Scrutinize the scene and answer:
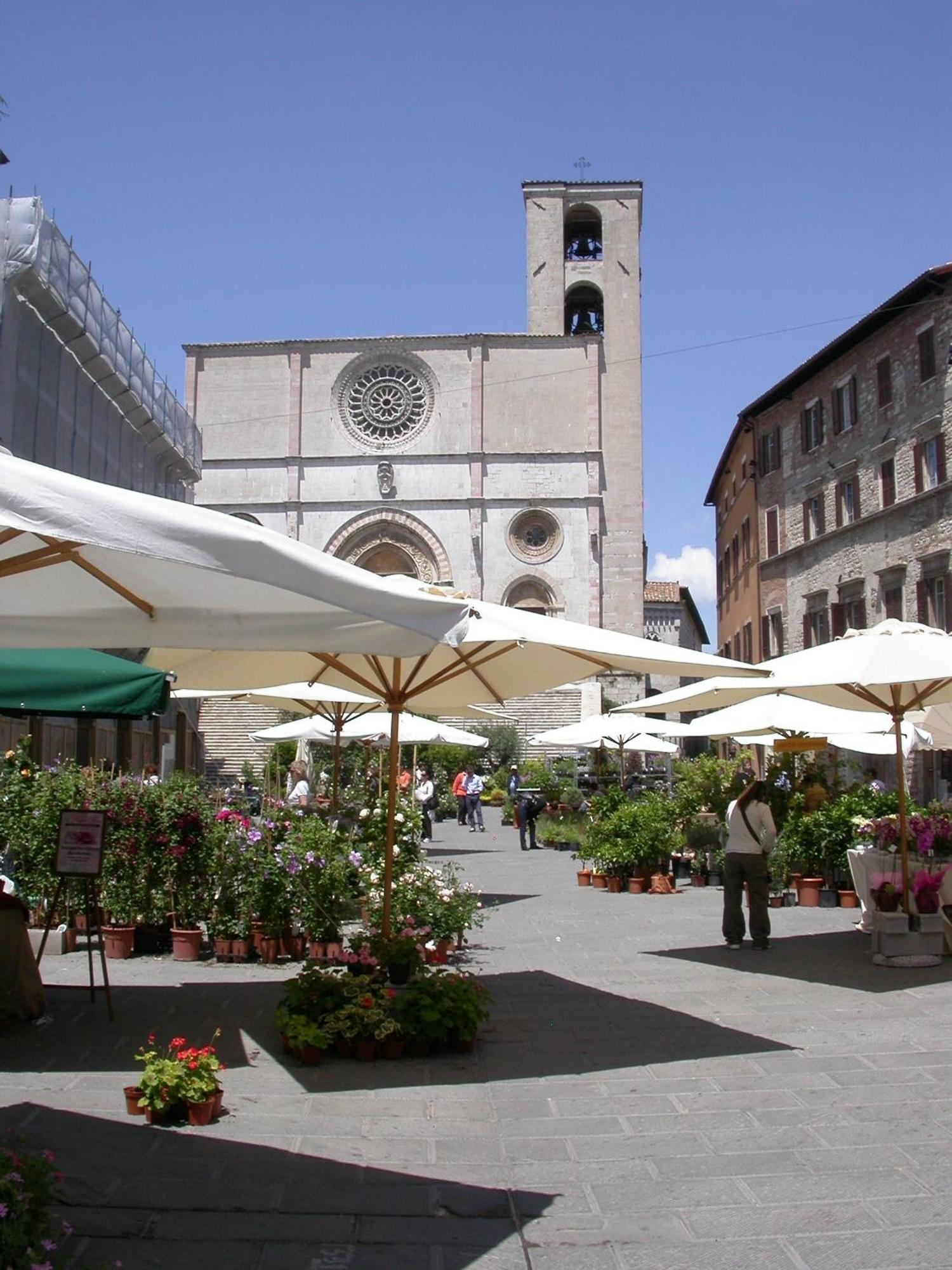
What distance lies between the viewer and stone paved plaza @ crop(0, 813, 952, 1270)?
361 cm

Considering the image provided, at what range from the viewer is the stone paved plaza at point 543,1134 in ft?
11.8

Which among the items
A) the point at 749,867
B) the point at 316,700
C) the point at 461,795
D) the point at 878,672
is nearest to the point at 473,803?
the point at 461,795

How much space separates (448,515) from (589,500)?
18.6ft

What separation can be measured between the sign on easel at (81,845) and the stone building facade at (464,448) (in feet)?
138

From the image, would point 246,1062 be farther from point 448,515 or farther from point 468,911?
point 448,515

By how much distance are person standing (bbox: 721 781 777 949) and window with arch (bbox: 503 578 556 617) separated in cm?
3977

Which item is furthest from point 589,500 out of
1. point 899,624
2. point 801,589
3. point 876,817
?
point 899,624

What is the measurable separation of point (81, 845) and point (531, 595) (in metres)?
43.2

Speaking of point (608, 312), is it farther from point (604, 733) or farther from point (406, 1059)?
point (406, 1059)

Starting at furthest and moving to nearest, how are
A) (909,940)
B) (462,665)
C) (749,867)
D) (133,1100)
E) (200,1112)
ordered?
1. (749,867)
2. (909,940)
3. (462,665)
4. (133,1100)
5. (200,1112)

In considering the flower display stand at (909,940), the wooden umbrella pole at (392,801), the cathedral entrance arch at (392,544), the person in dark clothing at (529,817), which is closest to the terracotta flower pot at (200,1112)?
the wooden umbrella pole at (392,801)

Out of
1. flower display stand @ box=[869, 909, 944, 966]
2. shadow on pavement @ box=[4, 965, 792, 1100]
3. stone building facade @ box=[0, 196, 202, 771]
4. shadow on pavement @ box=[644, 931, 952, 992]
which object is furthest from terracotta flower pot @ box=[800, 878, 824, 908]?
stone building facade @ box=[0, 196, 202, 771]

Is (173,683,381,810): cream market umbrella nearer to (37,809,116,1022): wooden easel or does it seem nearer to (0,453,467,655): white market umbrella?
(37,809,116,1022): wooden easel

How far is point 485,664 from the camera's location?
27.0 feet
